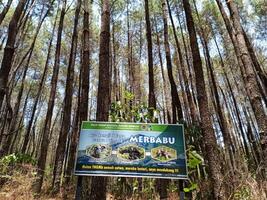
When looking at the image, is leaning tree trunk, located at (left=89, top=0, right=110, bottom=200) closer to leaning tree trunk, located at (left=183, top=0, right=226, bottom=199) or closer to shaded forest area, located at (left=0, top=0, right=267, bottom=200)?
shaded forest area, located at (left=0, top=0, right=267, bottom=200)

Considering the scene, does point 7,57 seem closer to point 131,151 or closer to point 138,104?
point 131,151

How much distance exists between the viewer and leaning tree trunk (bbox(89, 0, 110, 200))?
293 centimetres

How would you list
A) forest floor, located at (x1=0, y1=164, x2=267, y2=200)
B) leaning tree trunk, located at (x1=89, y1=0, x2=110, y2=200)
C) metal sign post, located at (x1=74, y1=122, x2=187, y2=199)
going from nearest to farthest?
metal sign post, located at (x1=74, y1=122, x2=187, y2=199) → leaning tree trunk, located at (x1=89, y1=0, x2=110, y2=200) → forest floor, located at (x1=0, y1=164, x2=267, y2=200)

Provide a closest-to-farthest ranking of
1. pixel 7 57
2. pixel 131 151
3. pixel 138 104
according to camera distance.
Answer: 1. pixel 131 151
2. pixel 7 57
3. pixel 138 104

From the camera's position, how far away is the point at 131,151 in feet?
9.41

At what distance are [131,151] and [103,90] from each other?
103cm

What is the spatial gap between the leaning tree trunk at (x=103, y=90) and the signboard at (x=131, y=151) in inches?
12.2

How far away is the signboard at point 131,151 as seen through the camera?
9.05ft

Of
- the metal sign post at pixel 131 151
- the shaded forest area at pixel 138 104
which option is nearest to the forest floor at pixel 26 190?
the shaded forest area at pixel 138 104

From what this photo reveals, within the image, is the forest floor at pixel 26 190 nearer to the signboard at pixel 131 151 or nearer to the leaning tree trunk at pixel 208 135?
the leaning tree trunk at pixel 208 135

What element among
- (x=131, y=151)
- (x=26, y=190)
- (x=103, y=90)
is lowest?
(x=26, y=190)

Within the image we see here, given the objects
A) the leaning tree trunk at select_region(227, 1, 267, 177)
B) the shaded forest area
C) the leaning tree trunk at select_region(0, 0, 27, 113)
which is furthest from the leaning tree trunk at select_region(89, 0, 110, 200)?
the leaning tree trunk at select_region(227, 1, 267, 177)

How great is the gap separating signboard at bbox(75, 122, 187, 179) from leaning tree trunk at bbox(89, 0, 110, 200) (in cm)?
31

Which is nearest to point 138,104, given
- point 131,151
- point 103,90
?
point 103,90
